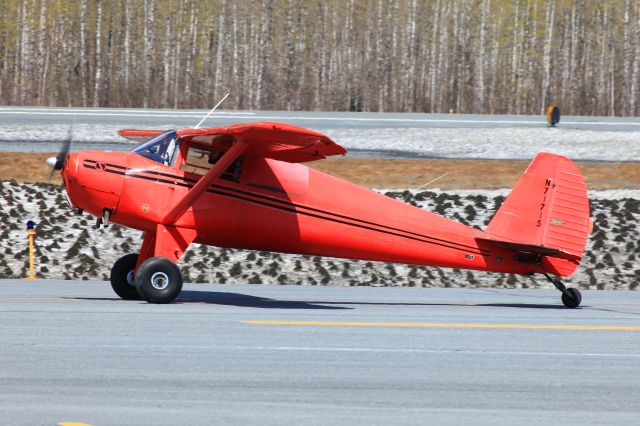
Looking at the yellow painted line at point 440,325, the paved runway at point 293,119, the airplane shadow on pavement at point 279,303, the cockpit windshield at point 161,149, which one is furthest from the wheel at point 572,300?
the paved runway at point 293,119

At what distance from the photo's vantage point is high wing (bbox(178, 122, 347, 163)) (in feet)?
37.9

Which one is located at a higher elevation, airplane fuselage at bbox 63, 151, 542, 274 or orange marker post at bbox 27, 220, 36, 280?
airplane fuselage at bbox 63, 151, 542, 274

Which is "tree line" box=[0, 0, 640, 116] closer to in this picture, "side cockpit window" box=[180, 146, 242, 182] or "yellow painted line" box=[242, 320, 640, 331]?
"side cockpit window" box=[180, 146, 242, 182]

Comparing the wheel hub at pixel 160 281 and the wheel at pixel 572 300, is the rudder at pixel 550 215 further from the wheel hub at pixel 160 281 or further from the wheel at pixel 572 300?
the wheel hub at pixel 160 281

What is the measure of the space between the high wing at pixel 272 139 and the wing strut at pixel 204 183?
0.49 ft

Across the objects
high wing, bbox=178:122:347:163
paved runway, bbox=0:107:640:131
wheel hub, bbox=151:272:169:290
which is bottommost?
wheel hub, bbox=151:272:169:290

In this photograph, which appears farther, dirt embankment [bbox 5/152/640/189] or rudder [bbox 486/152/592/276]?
dirt embankment [bbox 5/152/640/189]

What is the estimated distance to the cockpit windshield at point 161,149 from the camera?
41.6ft

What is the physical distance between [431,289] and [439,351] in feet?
23.1

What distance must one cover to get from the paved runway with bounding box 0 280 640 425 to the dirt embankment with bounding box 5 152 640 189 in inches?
339

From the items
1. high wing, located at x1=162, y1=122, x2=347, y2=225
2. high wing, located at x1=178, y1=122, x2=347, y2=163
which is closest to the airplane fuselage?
high wing, located at x1=162, y1=122, x2=347, y2=225

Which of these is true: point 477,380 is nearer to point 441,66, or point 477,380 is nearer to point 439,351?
point 439,351

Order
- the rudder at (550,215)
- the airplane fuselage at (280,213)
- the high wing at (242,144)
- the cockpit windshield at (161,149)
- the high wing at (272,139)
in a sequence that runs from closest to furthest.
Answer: the high wing at (272,139), the high wing at (242,144), the airplane fuselage at (280,213), the cockpit windshield at (161,149), the rudder at (550,215)

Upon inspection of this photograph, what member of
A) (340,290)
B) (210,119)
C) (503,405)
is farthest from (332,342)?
(210,119)
